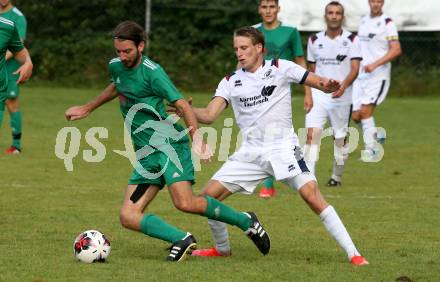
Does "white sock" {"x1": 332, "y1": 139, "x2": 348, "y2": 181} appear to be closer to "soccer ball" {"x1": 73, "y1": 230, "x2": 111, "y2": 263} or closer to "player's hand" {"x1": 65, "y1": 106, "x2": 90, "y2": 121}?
"player's hand" {"x1": 65, "y1": 106, "x2": 90, "y2": 121}

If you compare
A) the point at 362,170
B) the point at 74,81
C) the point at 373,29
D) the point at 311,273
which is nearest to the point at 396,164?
the point at 362,170

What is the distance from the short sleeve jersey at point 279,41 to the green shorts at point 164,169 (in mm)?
4062

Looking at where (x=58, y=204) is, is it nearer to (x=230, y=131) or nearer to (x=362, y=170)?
(x=362, y=170)

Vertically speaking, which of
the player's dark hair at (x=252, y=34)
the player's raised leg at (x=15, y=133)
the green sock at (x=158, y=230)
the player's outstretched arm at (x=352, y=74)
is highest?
the player's dark hair at (x=252, y=34)

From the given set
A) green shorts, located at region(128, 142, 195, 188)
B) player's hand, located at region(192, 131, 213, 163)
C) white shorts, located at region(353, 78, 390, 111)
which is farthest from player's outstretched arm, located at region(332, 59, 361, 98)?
player's hand, located at region(192, 131, 213, 163)

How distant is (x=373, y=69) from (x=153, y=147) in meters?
7.48

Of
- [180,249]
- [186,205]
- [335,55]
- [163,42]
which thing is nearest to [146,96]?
[186,205]

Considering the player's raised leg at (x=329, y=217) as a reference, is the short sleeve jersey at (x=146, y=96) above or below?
above

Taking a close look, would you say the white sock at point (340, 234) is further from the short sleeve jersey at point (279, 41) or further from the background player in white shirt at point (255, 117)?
the short sleeve jersey at point (279, 41)

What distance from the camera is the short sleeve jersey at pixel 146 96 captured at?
826cm

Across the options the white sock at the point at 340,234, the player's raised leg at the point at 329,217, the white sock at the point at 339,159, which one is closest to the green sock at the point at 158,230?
the player's raised leg at the point at 329,217

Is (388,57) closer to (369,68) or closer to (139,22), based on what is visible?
(369,68)

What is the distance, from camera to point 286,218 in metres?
10.6

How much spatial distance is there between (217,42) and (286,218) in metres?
17.7
